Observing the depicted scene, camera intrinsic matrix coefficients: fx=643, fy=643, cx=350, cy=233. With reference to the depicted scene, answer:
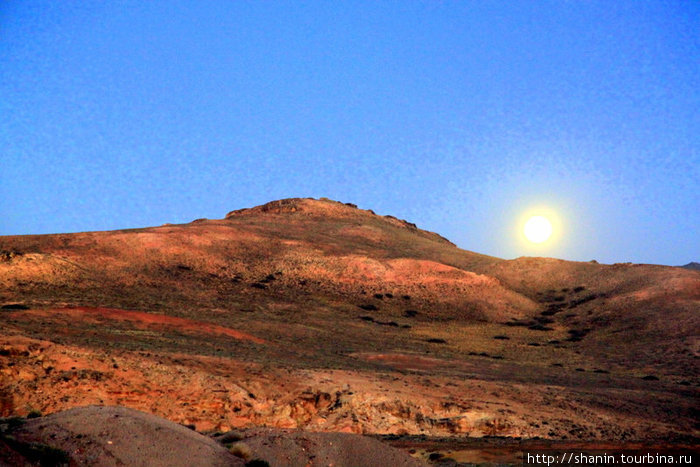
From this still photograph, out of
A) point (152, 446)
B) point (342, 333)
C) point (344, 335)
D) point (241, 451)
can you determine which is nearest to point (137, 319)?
point (344, 335)

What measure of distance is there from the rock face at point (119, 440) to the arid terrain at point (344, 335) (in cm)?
1114

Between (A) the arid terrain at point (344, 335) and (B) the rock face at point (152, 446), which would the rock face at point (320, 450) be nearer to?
(B) the rock face at point (152, 446)

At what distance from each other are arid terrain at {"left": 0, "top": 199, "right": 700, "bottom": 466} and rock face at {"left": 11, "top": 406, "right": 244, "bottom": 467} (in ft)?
36.5

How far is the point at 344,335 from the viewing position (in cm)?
5116

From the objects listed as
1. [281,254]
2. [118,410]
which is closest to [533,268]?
[281,254]

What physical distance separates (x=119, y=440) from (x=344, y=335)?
38497 mm

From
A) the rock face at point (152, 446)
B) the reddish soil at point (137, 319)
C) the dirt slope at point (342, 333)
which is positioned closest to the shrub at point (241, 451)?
the rock face at point (152, 446)

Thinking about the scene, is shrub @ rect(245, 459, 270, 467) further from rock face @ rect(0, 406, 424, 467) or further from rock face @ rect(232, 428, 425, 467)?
rock face @ rect(232, 428, 425, 467)

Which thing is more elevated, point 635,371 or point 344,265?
point 344,265

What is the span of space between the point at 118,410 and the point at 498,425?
1997cm

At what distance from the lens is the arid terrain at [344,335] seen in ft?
91.5

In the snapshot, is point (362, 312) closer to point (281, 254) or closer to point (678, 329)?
point (281, 254)

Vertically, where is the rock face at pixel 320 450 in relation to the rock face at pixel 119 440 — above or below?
below

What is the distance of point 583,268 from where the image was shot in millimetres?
82188
